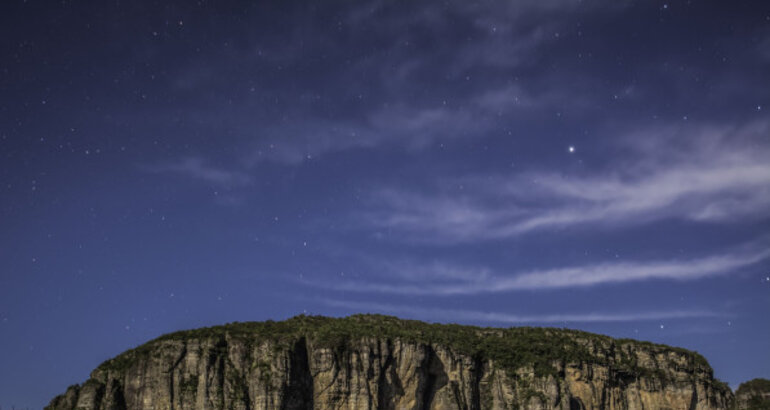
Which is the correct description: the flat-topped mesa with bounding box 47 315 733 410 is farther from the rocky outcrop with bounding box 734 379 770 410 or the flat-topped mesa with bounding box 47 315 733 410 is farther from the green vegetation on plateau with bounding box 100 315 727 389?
the rocky outcrop with bounding box 734 379 770 410

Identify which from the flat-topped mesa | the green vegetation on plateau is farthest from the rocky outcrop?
the flat-topped mesa

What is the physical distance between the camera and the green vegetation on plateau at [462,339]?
131375 mm

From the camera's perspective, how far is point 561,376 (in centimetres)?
14700

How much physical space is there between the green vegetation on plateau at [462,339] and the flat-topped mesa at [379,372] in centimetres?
27

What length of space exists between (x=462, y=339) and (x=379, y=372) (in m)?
24.7

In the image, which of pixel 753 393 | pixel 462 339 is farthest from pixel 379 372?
pixel 753 393

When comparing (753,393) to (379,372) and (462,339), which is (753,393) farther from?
(379,372)

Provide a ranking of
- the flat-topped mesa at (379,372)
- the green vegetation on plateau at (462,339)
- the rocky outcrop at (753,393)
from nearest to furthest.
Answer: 1. the flat-topped mesa at (379,372)
2. the green vegetation on plateau at (462,339)
3. the rocky outcrop at (753,393)

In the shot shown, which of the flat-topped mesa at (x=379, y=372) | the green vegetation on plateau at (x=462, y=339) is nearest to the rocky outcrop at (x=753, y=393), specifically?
the green vegetation on plateau at (x=462, y=339)

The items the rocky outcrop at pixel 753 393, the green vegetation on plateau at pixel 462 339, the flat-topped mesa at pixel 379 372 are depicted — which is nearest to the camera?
the flat-topped mesa at pixel 379 372

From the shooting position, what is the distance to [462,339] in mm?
148625

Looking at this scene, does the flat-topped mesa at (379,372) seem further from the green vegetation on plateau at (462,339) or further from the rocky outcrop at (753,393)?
the rocky outcrop at (753,393)

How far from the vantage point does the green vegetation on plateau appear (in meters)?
Result: 131

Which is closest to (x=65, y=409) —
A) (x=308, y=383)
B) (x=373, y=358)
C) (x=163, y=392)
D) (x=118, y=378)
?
(x=118, y=378)
